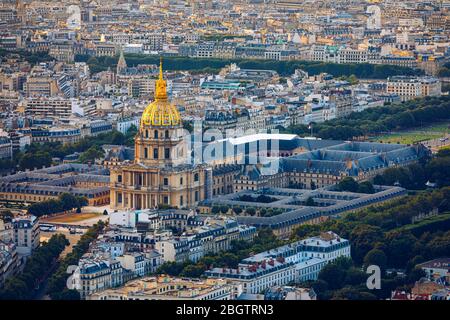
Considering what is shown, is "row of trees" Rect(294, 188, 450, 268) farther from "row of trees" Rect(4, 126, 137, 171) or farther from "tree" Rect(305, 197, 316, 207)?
"row of trees" Rect(4, 126, 137, 171)

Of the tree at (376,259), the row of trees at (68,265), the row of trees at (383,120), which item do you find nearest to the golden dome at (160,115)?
the row of trees at (68,265)

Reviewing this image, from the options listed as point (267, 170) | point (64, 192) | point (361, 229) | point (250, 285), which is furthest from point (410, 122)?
point (250, 285)

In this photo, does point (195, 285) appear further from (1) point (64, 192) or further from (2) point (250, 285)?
(1) point (64, 192)

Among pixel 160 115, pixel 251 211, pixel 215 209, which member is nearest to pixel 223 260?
pixel 251 211

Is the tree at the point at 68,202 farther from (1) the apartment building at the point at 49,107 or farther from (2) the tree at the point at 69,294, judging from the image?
(1) the apartment building at the point at 49,107

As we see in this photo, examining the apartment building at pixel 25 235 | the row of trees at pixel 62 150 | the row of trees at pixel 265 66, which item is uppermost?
the apartment building at pixel 25 235

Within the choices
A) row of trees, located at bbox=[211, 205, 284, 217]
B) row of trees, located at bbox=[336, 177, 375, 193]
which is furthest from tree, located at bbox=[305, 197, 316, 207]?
row of trees, located at bbox=[336, 177, 375, 193]

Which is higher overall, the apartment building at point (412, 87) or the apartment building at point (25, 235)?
the apartment building at point (25, 235)
